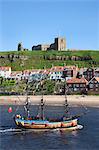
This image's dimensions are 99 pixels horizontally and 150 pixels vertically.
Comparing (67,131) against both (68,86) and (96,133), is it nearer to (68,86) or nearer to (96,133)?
(96,133)

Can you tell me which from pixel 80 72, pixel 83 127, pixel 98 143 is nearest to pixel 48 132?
pixel 83 127

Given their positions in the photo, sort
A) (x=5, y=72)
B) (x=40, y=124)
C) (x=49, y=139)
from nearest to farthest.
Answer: (x=49, y=139) → (x=40, y=124) → (x=5, y=72)

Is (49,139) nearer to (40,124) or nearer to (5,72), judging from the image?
(40,124)

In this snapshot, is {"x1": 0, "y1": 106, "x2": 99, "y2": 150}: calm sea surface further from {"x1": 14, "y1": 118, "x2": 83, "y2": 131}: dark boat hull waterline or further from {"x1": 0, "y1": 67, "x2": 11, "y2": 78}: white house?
{"x1": 0, "y1": 67, "x2": 11, "y2": 78}: white house

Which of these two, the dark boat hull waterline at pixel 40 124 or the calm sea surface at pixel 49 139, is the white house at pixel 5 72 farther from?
the dark boat hull waterline at pixel 40 124

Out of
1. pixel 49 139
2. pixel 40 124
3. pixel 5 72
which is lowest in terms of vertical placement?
pixel 49 139

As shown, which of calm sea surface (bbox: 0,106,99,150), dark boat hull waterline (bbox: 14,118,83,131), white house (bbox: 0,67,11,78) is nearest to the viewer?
calm sea surface (bbox: 0,106,99,150)

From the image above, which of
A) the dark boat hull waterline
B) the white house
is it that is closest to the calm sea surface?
Result: the dark boat hull waterline

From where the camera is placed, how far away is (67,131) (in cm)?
6366

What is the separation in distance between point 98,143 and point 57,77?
102 meters

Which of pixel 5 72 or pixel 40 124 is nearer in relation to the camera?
pixel 40 124

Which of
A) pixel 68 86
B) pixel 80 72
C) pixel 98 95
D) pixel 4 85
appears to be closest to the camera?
pixel 98 95

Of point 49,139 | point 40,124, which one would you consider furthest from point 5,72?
point 49,139

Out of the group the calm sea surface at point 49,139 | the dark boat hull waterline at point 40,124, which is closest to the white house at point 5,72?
the calm sea surface at point 49,139
